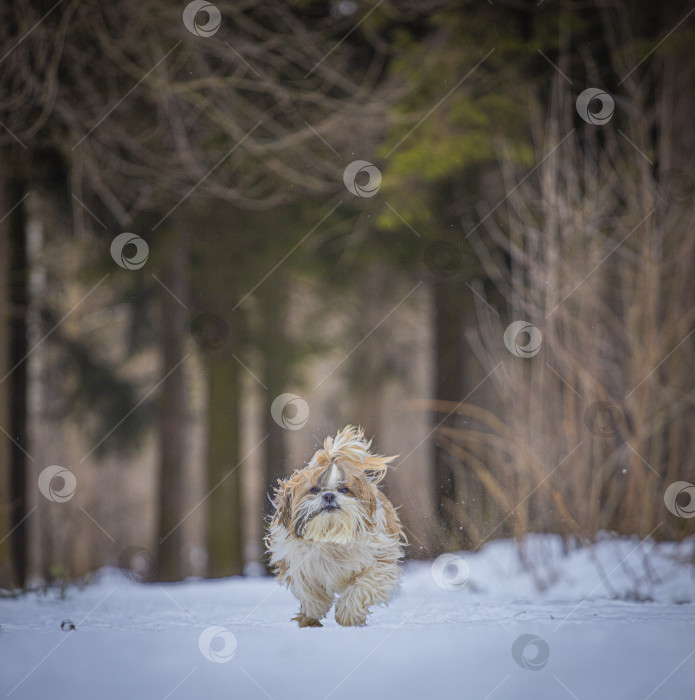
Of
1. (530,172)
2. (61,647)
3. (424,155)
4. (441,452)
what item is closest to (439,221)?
(424,155)

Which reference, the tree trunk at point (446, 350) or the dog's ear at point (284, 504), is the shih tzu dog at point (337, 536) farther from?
the tree trunk at point (446, 350)

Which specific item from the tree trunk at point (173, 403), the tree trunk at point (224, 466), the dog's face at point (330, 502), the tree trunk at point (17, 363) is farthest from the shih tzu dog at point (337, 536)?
the tree trunk at point (173, 403)

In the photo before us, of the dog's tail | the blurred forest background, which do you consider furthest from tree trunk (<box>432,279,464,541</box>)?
the dog's tail

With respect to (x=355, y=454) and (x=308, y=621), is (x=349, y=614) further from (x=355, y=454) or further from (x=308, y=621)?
(x=355, y=454)

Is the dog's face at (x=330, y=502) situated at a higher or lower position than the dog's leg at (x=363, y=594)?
higher

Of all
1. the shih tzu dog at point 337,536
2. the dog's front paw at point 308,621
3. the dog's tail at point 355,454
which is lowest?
the dog's front paw at point 308,621

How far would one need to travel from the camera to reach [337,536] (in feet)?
7.94

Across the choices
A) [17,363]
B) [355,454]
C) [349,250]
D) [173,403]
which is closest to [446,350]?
[349,250]

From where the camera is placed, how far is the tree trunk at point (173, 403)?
671 cm

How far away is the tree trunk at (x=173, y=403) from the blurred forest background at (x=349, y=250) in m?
0.03

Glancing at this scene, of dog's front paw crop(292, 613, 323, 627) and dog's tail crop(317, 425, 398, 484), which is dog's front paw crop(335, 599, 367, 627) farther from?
dog's tail crop(317, 425, 398, 484)

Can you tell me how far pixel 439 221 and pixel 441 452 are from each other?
2.41m

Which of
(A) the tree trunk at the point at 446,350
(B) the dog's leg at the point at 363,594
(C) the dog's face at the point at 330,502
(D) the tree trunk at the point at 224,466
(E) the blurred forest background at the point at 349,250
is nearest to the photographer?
(C) the dog's face at the point at 330,502

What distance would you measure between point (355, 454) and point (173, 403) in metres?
4.55
